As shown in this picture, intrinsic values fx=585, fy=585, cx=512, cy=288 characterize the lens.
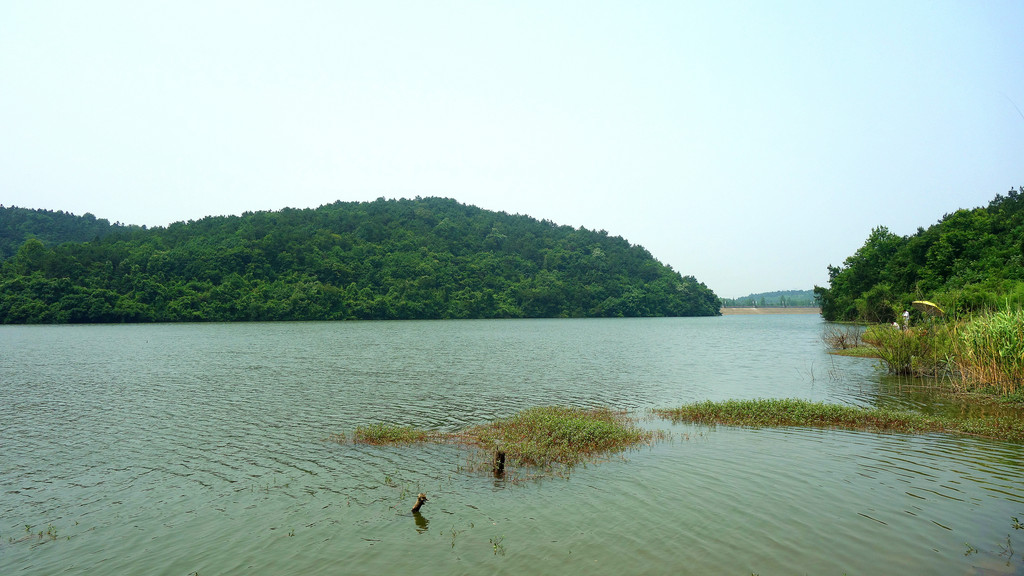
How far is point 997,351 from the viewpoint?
840 inches

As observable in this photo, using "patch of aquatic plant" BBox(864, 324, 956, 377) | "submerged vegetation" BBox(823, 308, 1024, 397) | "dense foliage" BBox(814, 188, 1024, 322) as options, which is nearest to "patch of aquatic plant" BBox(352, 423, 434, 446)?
"submerged vegetation" BBox(823, 308, 1024, 397)

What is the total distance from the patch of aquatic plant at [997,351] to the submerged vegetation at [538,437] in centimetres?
1331

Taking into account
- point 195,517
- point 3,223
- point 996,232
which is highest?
point 3,223

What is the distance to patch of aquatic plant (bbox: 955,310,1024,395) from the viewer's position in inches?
814

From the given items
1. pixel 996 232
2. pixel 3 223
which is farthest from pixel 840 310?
pixel 3 223

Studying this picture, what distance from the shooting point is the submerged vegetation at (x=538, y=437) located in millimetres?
15969

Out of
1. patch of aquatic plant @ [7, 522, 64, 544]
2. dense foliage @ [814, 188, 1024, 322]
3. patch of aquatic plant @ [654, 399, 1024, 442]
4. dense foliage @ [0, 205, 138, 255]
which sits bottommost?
patch of aquatic plant @ [7, 522, 64, 544]

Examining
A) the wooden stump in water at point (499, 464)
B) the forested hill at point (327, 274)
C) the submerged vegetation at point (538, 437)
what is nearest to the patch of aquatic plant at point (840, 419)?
the submerged vegetation at point (538, 437)

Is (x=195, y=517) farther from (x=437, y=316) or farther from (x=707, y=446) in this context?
(x=437, y=316)

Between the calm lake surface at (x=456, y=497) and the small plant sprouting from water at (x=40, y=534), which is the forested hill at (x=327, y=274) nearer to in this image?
the calm lake surface at (x=456, y=497)

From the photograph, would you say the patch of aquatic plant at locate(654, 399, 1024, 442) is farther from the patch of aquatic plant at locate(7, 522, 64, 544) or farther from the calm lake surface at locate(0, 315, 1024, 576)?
the patch of aquatic plant at locate(7, 522, 64, 544)

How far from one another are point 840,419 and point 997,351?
699 centimetres

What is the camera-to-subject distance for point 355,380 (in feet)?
110

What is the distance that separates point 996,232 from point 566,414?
73427mm
